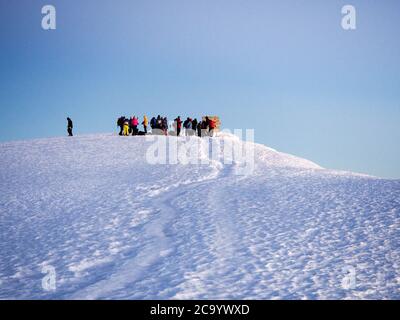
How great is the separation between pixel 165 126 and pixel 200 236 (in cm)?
2811

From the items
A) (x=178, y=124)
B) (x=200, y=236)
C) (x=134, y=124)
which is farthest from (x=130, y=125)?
(x=200, y=236)

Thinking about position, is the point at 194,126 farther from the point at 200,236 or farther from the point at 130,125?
the point at 200,236

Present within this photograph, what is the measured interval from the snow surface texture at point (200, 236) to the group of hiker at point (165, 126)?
1706 centimetres

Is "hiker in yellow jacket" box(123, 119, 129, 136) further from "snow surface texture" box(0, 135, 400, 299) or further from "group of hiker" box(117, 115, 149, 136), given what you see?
"snow surface texture" box(0, 135, 400, 299)

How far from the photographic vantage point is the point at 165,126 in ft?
123

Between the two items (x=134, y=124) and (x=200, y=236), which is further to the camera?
(x=134, y=124)

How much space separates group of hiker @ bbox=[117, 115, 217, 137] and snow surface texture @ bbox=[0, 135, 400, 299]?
56.0 feet

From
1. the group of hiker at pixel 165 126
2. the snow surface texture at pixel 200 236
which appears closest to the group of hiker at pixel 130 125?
the group of hiker at pixel 165 126

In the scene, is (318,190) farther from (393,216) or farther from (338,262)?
(338,262)

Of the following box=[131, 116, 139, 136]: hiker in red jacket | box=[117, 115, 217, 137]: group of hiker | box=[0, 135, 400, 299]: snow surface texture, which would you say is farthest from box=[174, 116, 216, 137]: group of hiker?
box=[0, 135, 400, 299]: snow surface texture

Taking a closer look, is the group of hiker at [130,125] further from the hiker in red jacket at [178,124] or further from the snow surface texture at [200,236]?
the snow surface texture at [200,236]

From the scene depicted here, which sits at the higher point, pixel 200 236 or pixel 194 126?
pixel 194 126

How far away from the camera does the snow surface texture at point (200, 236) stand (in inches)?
299
